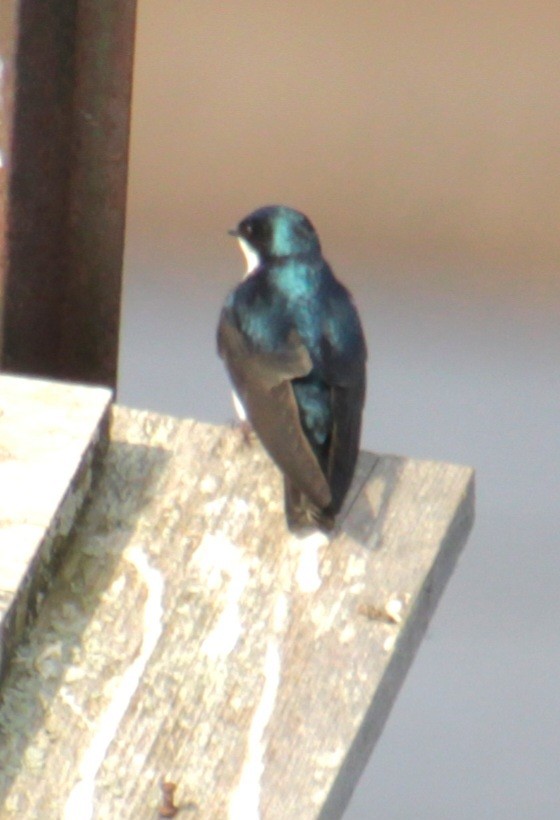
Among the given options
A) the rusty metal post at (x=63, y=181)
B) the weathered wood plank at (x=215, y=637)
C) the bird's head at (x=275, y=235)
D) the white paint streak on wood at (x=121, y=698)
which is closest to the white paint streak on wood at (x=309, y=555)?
the weathered wood plank at (x=215, y=637)

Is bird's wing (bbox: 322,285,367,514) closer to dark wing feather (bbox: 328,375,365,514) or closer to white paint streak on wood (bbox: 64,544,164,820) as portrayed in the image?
dark wing feather (bbox: 328,375,365,514)

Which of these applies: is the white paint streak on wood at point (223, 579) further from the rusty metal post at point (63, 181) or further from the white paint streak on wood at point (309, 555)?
the rusty metal post at point (63, 181)

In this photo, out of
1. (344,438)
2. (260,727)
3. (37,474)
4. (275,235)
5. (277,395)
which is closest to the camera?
(260,727)

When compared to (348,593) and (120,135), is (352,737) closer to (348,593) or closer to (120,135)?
(348,593)

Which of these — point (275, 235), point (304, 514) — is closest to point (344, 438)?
point (304, 514)

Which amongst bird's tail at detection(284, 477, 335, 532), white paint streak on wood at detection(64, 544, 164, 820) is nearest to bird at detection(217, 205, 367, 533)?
bird's tail at detection(284, 477, 335, 532)

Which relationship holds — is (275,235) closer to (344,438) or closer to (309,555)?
(344,438)

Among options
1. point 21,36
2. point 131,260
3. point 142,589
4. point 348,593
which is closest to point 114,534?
point 142,589
